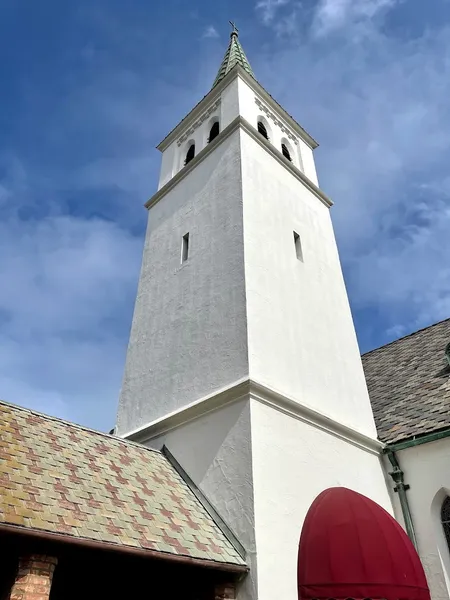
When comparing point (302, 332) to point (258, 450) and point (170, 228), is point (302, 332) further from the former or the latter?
point (170, 228)

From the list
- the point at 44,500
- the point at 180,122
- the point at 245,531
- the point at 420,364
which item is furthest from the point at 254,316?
the point at 180,122

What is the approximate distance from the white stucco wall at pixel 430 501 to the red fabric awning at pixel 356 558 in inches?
64.2

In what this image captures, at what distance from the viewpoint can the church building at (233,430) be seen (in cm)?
662

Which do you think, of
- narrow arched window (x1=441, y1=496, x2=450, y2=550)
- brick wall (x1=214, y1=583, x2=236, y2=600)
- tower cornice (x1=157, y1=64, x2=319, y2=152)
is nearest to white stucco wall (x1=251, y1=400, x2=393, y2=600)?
brick wall (x1=214, y1=583, x2=236, y2=600)

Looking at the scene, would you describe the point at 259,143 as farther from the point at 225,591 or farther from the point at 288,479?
the point at 225,591

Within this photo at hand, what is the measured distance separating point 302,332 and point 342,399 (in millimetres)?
1712

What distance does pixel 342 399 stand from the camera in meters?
10.7

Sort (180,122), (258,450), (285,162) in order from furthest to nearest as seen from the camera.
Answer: (180,122)
(285,162)
(258,450)

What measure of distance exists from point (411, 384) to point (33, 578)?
995 centimetres

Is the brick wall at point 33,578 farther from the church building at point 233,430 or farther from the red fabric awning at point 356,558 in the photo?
the red fabric awning at point 356,558

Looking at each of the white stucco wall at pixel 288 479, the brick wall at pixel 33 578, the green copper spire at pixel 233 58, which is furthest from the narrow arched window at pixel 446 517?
the green copper spire at pixel 233 58

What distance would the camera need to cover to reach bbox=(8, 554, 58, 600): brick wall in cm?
519

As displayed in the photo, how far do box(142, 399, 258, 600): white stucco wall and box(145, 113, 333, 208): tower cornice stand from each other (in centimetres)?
816

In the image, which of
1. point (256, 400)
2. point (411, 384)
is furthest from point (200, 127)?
point (256, 400)
